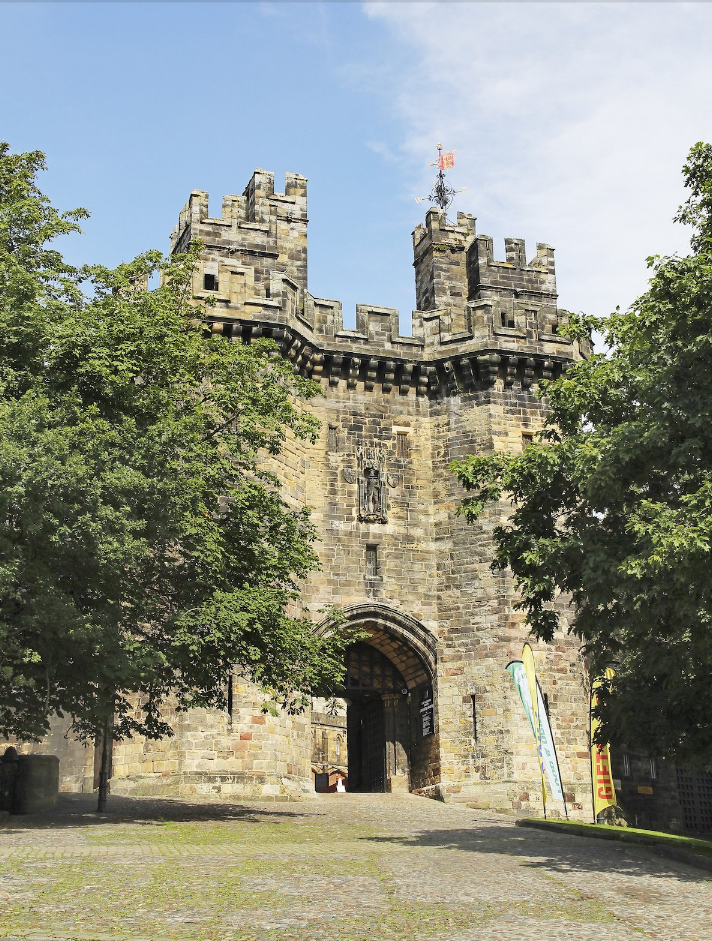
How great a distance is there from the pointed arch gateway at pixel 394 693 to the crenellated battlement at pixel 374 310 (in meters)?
6.44

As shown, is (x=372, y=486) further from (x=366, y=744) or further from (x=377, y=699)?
(x=366, y=744)

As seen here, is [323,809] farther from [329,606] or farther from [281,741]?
[329,606]

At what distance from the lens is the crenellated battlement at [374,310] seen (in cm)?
2802

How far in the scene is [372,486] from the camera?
2895cm

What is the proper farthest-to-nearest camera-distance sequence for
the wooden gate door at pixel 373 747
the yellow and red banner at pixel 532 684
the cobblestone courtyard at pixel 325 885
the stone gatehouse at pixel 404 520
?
the wooden gate door at pixel 373 747 → the stone gatehouse at pixel 404 520 → the yellow and red banner at pixel 532 684 → the cobblestone courtyard at pixel 325 885

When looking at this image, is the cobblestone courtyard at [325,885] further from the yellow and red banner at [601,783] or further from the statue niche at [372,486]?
the statue niche at [372,486]

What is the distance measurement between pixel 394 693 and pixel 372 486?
5442 mm

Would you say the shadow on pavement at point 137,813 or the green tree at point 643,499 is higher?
the green tree at point 643,499

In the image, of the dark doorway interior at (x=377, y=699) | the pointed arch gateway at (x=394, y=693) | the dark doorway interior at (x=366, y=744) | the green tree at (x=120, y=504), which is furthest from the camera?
the dark doorway interior at (x=366, y=744)

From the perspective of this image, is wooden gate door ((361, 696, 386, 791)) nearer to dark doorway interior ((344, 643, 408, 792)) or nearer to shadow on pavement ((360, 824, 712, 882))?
dark doorway interior ((344, 643, 408, 792))

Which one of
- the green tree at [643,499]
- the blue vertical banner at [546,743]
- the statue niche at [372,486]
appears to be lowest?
the blue vertical banner at [546,743]

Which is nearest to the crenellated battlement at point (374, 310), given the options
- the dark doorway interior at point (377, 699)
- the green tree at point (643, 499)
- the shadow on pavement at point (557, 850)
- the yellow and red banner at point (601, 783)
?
the dark doorway interior at point (377, 699)

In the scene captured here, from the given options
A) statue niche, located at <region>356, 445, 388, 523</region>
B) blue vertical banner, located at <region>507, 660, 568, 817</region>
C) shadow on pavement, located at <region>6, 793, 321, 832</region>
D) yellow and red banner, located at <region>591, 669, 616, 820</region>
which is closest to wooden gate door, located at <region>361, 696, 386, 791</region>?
statue niche, located at <region>356, 445, 388, 523</region>

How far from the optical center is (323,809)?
22.7m
